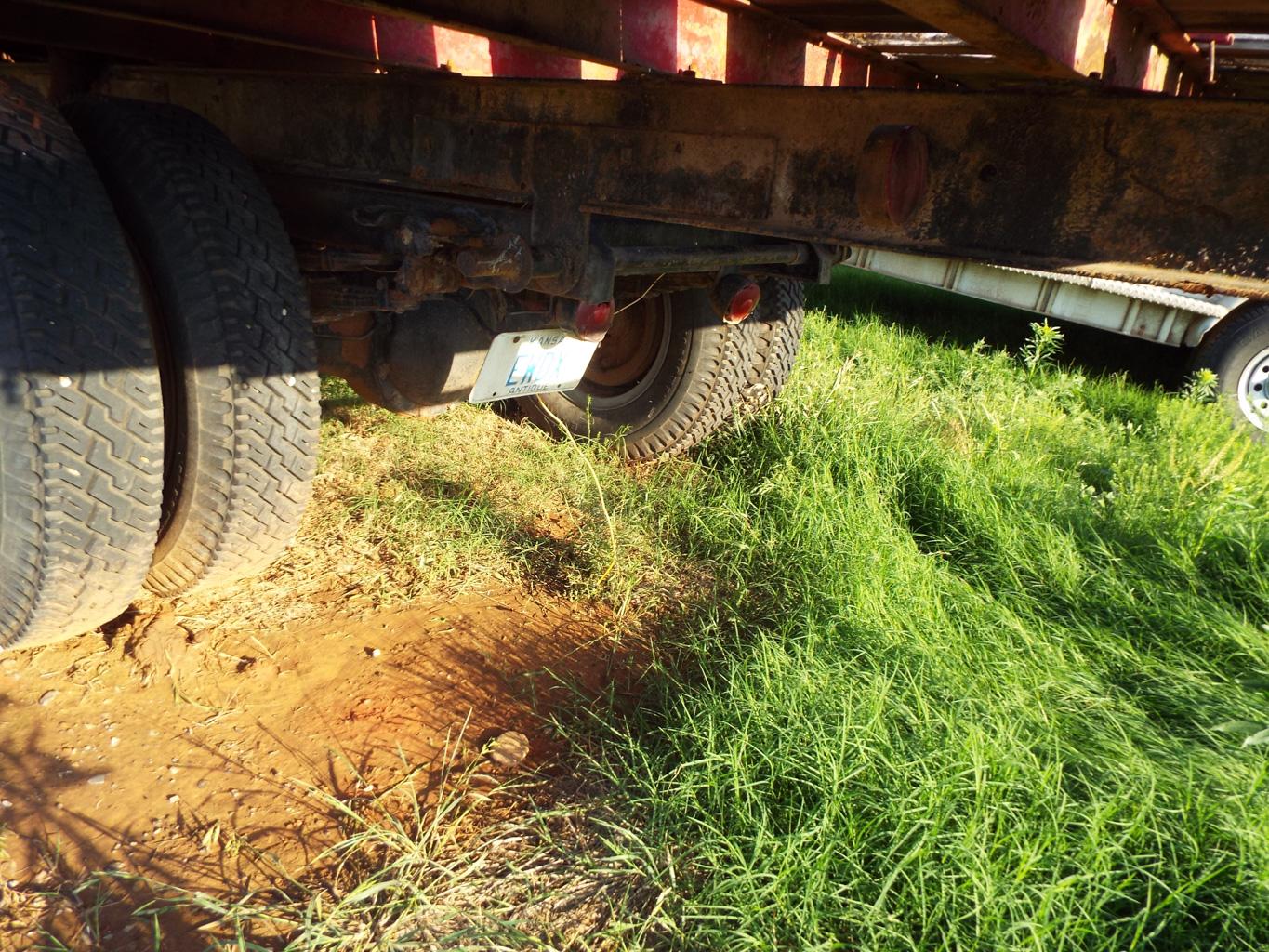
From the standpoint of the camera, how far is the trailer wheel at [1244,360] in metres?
4.93

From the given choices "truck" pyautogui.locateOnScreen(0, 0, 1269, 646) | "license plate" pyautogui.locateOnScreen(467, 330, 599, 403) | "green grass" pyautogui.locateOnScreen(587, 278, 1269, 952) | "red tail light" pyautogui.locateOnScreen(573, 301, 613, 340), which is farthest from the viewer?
"license plate" pyautogui.locateOnScreen(467, 330, 599, 403)

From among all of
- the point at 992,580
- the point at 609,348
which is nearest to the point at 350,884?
the point at 992,580

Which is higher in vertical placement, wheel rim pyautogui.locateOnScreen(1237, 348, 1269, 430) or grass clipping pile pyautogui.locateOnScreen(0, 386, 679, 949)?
wheel rim pyautogui.locateOnScreen(1237, 348, 1269, 430)

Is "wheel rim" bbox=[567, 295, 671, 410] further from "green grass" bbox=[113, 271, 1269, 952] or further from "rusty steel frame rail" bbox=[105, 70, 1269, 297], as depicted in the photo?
"rusty steel frame rail" bbox=[105, 70, 1269, 297]

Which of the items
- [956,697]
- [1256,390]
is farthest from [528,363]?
[1256,390]

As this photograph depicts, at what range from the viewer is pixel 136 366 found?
1814 mm

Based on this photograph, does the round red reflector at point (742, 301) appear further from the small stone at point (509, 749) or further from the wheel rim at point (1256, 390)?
the wheel rim at point (1256, 390)

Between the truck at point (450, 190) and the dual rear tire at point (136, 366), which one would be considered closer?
the truck at point (450, 190)

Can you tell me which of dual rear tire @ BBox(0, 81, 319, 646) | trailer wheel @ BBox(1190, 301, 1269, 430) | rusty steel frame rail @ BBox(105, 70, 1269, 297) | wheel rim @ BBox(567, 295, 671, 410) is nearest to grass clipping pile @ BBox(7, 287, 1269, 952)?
wheel rim @ BBox(567, 295, 671, 410)

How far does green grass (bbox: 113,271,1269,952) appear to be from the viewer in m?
1.58

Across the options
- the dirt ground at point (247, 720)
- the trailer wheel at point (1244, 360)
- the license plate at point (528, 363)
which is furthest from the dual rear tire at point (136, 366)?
the trailer wheel at point (1244, 360)

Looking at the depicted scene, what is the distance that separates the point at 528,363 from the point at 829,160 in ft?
3.96

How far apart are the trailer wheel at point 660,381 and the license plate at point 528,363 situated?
571 mm

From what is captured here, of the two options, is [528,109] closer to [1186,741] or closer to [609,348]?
[609,348]
